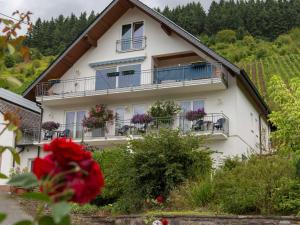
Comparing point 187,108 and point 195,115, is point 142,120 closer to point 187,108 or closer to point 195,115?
point 187,108

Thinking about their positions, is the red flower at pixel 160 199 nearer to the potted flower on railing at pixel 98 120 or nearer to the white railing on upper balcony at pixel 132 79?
the white railing on upper balcony at pixel 132 79

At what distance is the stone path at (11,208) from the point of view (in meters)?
16.6

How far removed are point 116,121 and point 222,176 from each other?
13102 millimetres

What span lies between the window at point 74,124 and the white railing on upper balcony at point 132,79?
134 centimetres

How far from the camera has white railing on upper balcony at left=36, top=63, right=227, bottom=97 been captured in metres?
25.4

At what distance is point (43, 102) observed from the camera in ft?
96.3

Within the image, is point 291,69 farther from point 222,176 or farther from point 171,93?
point 222,176

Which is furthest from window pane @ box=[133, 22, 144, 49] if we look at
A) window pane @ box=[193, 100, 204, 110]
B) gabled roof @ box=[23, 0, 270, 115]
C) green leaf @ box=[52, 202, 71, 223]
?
green leaf @ box=[52, 202, 71, 223]

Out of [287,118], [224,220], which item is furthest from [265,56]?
[224,220]

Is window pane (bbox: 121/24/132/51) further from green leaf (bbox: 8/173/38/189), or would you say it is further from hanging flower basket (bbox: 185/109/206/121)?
green leaf (bbox: 8/173/38/189)

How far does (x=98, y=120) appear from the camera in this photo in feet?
88.7

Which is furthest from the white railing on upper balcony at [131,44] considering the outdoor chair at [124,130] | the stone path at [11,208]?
the stone path at [11,208]

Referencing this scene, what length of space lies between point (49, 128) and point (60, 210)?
2705 centimetres

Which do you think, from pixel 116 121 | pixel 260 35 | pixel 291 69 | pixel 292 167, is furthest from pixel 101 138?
pixel 260 35
